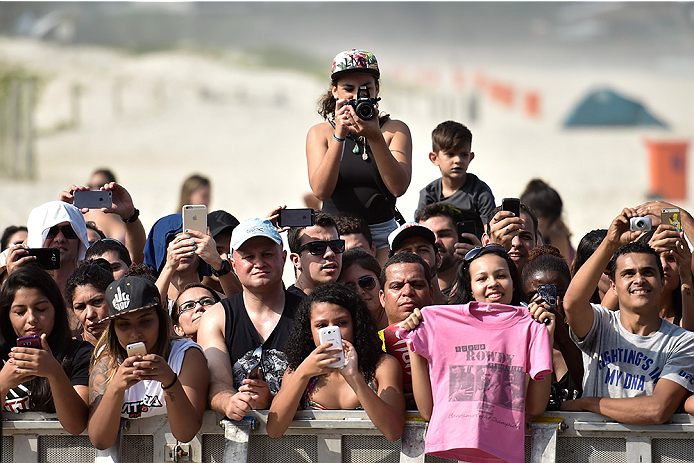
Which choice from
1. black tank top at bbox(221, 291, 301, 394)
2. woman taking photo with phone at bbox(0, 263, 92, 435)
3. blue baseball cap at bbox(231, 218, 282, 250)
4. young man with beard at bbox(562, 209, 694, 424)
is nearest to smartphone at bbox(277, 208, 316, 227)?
blue baseball cap at bbox(231, 218, 282, 250)

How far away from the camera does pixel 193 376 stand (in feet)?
13.9

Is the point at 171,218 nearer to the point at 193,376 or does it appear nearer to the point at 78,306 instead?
the point at 78,306

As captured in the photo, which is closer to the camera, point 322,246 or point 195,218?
point 195,218

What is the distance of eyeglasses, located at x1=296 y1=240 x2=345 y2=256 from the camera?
5.26 meters

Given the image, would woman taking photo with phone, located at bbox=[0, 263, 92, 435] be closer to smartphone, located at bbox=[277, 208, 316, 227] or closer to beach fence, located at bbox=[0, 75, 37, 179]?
smartphone, located at bbox=[277, 208, 316, 227]

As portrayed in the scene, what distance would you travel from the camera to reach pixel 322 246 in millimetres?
5270

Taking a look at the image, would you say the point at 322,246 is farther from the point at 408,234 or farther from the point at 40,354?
the point at 40,354

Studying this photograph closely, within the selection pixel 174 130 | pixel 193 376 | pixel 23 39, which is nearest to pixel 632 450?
pixel 193 376

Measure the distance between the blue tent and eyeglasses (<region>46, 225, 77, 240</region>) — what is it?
32594 mm

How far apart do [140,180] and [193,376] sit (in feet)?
92.3

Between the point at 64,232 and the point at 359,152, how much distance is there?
1895mm

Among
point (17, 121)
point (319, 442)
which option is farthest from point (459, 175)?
point (17, 121)

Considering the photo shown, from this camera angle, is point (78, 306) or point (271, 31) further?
point (271, 31)

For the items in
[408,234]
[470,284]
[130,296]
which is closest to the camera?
[130,296]
